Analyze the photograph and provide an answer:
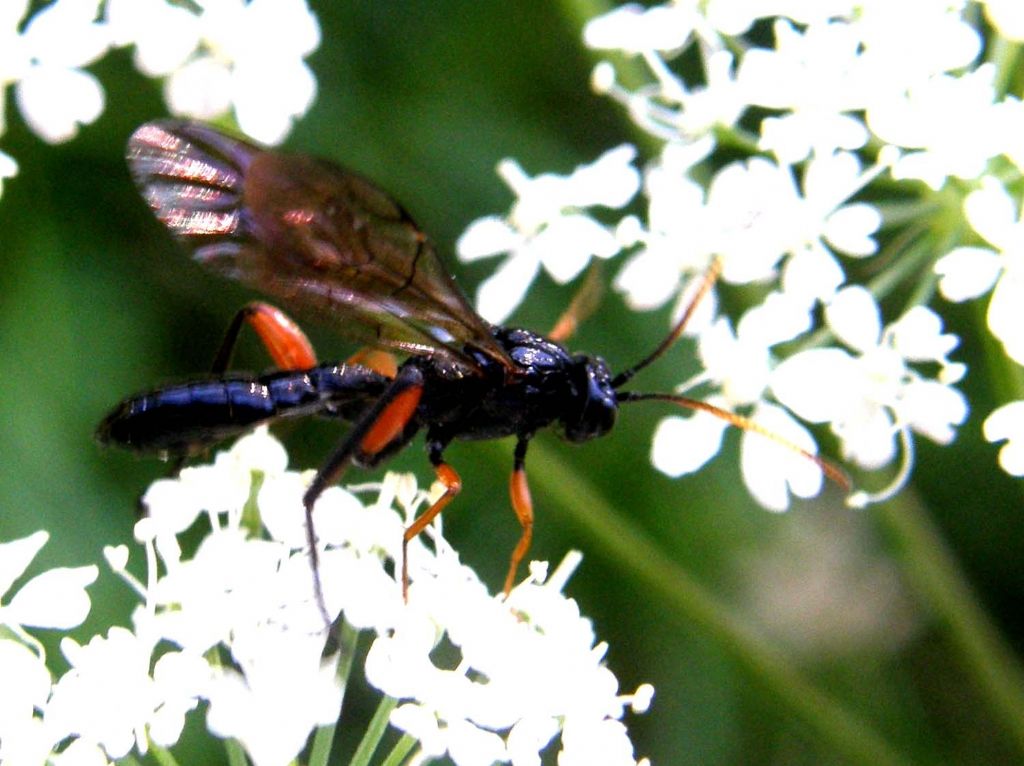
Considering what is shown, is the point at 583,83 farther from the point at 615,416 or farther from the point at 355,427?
the point at 355,427

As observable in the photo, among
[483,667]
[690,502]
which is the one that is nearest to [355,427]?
[483,667]

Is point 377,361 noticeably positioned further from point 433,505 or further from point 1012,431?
point 1012,431

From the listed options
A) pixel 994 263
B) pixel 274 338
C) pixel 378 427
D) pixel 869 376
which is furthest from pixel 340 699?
pixel 994 263

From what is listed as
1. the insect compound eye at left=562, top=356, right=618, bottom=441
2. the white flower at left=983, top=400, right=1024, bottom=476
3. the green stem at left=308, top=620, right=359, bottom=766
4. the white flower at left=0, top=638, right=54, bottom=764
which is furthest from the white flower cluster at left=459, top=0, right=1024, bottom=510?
the white flower at left=0, top=638, right=54, bottom=764

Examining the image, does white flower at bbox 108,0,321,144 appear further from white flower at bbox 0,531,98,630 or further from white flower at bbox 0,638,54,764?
white flower at bbox 0,638,54,764

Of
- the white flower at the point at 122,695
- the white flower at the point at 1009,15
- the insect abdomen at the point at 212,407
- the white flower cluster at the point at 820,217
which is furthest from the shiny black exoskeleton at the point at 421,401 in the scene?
the white flower at the point at 1009,15
